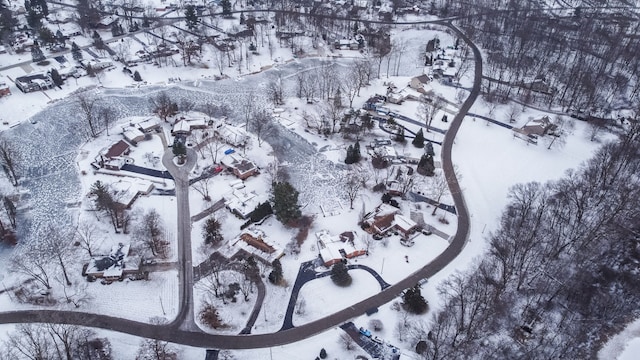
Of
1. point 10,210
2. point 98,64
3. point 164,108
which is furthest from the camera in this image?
point 98,64

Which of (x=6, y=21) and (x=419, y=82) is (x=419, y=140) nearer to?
(x=419, y=82)

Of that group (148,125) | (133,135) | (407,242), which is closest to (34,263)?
(133,135)

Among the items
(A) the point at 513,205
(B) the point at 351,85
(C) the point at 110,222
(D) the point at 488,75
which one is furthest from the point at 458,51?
(C) the point at 110,222

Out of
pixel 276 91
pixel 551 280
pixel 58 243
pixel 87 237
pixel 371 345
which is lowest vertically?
pixel 371 345

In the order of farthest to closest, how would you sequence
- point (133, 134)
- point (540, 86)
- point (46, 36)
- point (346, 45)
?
point (346, 45) < point (46, 36) < point (540, 86) < point (133, 134)

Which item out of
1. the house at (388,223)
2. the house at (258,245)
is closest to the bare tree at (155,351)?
the house at (258,245)

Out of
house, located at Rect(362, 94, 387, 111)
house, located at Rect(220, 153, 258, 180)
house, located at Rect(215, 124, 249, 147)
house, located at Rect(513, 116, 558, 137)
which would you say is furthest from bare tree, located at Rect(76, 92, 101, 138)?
house, located at Rect(513, 116, 558, 137)

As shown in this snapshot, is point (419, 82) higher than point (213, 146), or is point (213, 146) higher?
point (419, 82)
